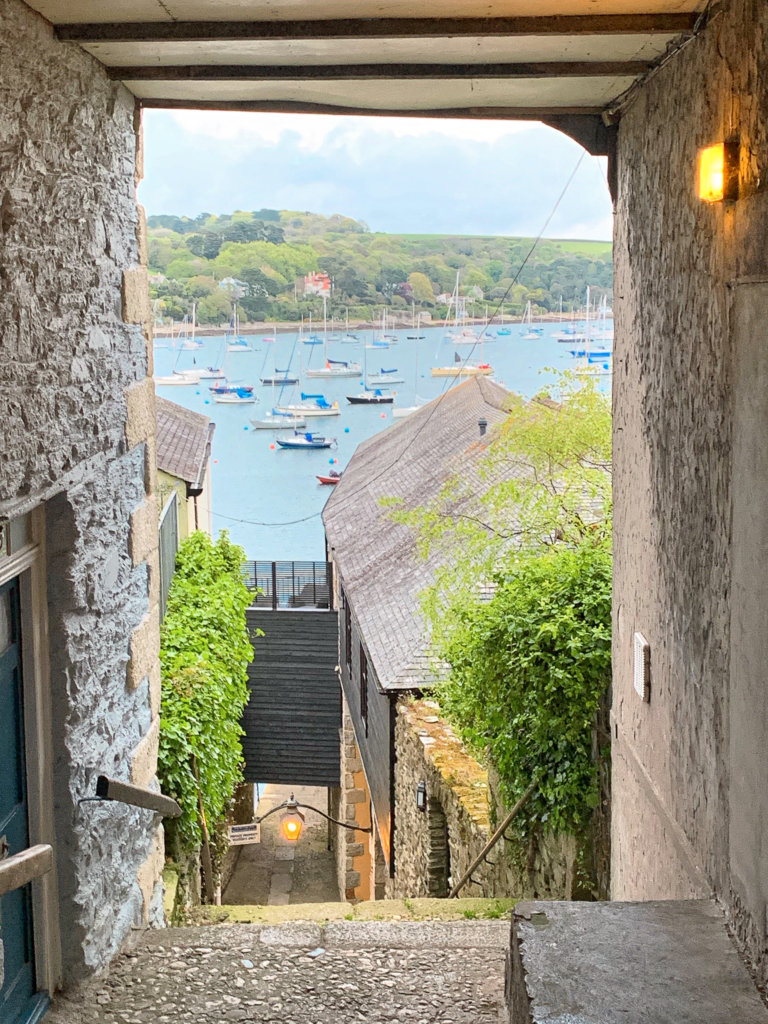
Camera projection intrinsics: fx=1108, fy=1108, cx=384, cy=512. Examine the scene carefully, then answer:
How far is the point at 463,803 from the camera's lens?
28.0 feet

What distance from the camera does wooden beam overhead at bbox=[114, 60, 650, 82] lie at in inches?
165

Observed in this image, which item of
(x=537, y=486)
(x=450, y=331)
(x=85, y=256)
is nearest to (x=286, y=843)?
(x=537, y=486)

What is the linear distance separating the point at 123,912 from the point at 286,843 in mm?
16994

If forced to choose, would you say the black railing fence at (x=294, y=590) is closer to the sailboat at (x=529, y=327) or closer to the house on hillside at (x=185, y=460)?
the house on hillside at (x=185, y=460)

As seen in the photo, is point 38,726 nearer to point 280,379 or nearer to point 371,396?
point 371,396

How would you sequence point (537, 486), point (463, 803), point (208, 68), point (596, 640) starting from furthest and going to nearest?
point (537, 486) → point (463, 803) → point (596, 640) → point (208, 68)

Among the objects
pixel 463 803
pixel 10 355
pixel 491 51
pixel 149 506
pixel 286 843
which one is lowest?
pixel 286 843

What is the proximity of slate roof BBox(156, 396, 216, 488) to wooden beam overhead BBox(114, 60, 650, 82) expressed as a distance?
39.0 ft

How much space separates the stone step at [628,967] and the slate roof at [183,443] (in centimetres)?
1307

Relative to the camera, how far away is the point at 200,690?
6.79m

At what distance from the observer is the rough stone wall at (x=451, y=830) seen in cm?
689

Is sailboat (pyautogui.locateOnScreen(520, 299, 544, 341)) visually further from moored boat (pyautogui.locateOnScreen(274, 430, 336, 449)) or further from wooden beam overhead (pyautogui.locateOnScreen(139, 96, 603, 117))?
moored boat (pyautogui.locateOnScreen(274, 430, 336, 449))

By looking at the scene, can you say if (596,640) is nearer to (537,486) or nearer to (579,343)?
(537,486)

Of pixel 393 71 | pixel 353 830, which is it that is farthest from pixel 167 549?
pixel 353 830
